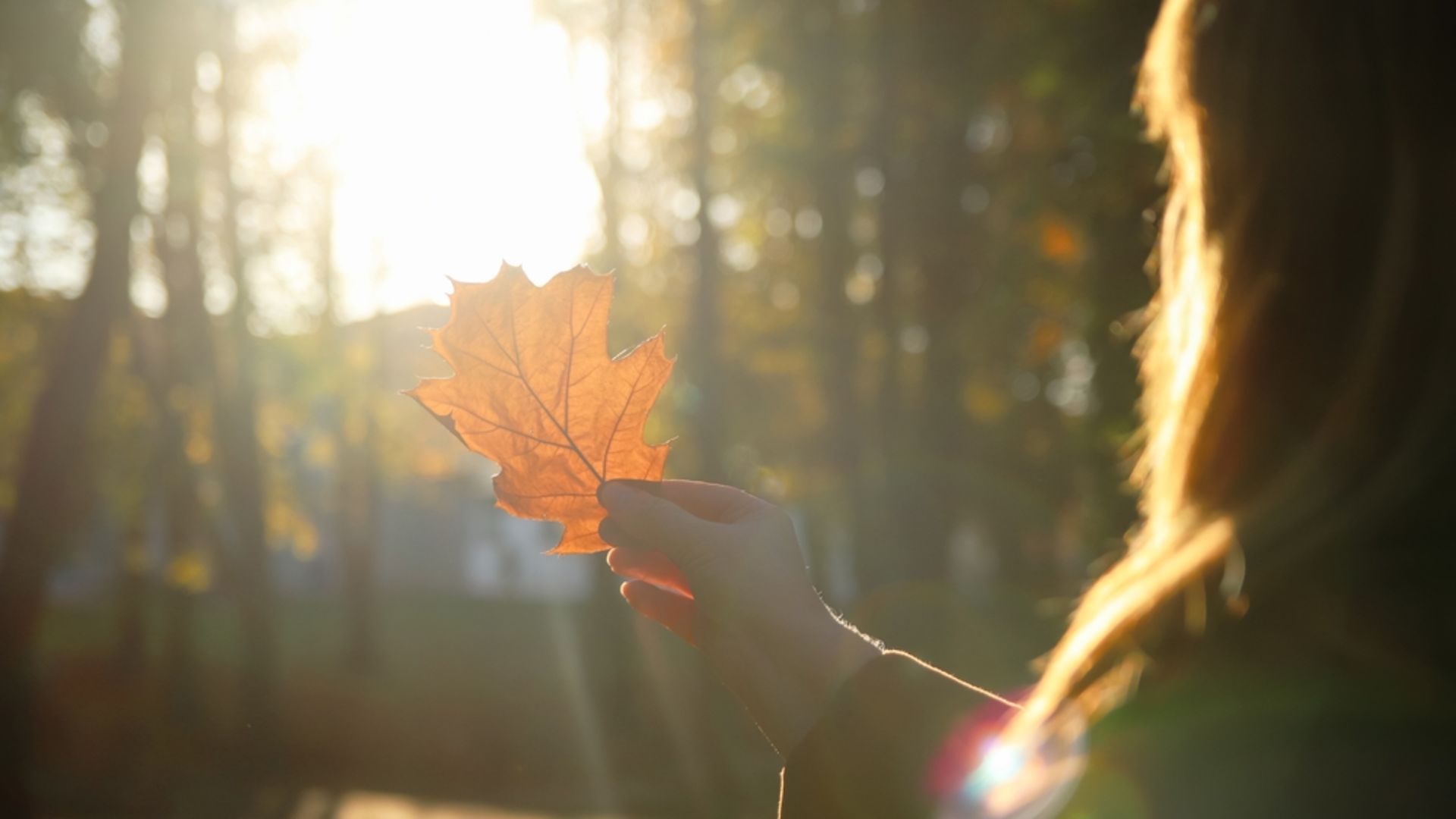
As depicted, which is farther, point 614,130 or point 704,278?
point 614,130

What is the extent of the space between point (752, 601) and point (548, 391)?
54cm

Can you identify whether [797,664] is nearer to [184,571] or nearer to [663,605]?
[663,605]

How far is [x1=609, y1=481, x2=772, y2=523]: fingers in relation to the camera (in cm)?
192

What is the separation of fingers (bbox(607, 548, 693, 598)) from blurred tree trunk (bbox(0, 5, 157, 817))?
8.81m

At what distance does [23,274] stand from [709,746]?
12.4 metres

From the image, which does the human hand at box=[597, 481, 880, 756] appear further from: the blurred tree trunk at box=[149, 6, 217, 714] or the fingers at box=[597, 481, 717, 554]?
the blurred tree trunk at box=[149, 6, 217, 714]

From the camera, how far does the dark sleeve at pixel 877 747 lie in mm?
1603

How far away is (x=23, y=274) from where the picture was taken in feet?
54.2

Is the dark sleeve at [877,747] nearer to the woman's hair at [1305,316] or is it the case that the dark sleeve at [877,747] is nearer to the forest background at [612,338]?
the woman's hair at [1305,316]

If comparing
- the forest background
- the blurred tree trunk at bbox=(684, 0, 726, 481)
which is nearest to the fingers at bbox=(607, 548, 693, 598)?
the forest background

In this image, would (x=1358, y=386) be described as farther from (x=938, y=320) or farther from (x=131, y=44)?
(x=938, y=320)

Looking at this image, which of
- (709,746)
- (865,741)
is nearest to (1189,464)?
(865,741)

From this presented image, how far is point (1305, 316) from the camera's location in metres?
1.32

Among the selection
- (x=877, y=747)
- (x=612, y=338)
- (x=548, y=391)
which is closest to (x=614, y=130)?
(x=612, y=338)
